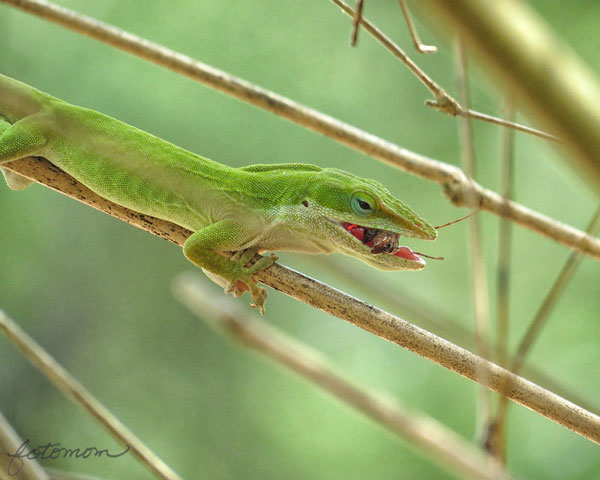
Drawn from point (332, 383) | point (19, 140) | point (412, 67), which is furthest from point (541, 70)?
point (19, 140)

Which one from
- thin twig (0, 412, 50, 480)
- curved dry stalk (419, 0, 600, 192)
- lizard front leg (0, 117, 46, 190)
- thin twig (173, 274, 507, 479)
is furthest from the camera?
lizard front leg (0, 117, 46, 190)

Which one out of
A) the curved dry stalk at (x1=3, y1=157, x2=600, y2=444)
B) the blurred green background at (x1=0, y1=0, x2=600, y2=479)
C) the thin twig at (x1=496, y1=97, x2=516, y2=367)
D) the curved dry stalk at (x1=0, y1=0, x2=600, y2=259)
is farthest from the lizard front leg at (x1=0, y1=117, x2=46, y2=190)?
the blurred green background at (x1=0, y1=0, x2=600, y2=479)

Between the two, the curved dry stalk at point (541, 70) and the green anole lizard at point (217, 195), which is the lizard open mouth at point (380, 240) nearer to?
the green anole lizard at point (217, 195)

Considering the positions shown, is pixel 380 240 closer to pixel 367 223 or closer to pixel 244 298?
pixel 367 223

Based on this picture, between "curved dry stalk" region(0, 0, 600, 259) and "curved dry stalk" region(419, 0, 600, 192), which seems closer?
"curved dry stalk" region(419, 0, 600, 192)

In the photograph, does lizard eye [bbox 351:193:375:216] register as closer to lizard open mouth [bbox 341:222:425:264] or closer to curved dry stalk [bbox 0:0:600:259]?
lizard open mouth [bbox 341:222:425:264]

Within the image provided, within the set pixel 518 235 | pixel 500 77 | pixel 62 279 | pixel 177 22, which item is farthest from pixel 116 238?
pixel 500 77

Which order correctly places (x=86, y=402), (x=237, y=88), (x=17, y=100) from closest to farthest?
(x=237, y=88)
(x=86, y=402)
(x=17, y=100)

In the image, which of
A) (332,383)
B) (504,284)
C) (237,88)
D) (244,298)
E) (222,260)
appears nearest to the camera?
(332,383)
